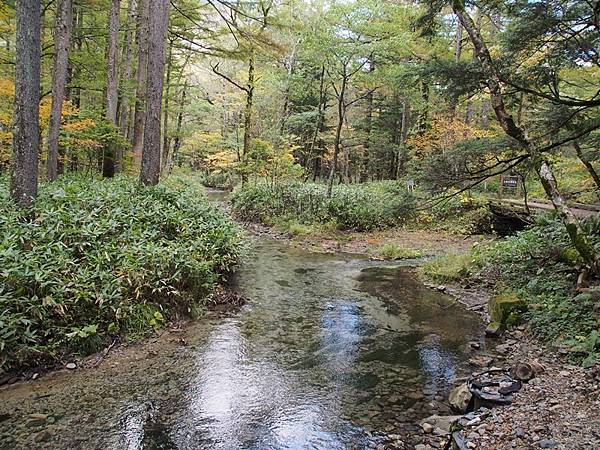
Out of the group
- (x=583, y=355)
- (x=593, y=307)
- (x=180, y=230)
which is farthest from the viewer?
(x=180, y=230)

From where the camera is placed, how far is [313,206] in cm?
1755

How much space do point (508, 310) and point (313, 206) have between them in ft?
36.2

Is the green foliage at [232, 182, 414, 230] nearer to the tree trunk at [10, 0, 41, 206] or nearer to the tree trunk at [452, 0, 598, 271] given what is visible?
the tree trunk at [452, 0, 598, 271]

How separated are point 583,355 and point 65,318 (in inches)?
254

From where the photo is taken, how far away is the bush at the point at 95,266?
201 inches

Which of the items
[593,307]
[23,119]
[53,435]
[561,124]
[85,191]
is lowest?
[53,435]

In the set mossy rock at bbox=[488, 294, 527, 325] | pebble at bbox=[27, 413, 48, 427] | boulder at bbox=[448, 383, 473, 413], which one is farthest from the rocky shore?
pebble at bbox=[27, 413, 48, 427]

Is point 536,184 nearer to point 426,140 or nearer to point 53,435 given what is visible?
point 426,140

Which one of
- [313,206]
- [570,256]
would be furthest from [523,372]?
[313,206]

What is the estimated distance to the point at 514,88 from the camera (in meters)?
7.73

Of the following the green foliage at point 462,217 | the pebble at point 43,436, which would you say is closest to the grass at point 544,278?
the green foliage at point 462,217

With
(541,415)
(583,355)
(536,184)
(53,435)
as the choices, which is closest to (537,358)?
(583,355)

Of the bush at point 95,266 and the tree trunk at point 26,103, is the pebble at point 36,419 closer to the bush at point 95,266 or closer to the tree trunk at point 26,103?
the bush at point 95,266

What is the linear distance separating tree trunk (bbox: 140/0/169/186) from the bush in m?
0.83
